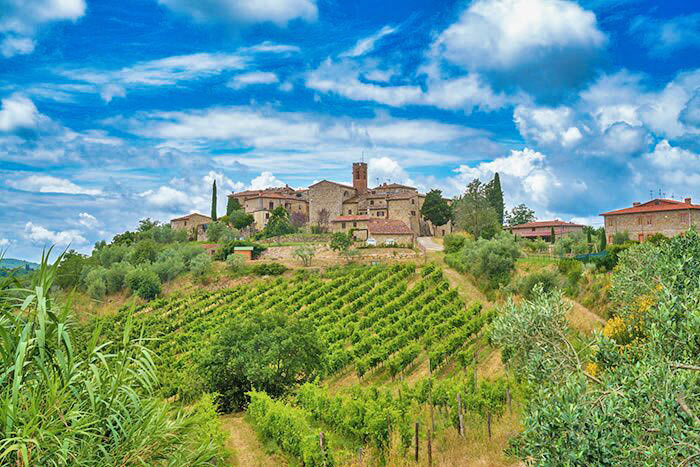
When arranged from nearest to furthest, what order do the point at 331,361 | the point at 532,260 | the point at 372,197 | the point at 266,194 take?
the point at 331,361 → the point at 532,260 → the point at 372,197 → the point at 266,194

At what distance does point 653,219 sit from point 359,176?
4327 centimetres

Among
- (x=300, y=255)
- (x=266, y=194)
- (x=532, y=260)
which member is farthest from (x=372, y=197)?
(x=532, y=260)

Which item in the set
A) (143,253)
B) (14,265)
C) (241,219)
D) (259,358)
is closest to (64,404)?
(14,265)

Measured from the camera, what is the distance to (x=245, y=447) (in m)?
15.7

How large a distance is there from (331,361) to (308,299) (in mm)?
14377

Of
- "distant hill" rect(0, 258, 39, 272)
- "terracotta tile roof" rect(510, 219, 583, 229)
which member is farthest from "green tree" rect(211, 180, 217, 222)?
"distant hill" rect(0, 258, 39, 272)

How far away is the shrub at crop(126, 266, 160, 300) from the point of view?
5006cm

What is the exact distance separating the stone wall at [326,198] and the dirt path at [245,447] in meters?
50.9

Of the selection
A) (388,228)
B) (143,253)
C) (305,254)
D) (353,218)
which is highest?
(353,218)

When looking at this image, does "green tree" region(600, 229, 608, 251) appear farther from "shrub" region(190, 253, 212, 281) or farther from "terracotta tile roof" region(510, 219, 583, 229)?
"shrub" region(190, 253, 212, 281)

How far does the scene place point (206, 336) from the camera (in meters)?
34.2

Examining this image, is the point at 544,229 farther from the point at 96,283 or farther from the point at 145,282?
the point at 96,283

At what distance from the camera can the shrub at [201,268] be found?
51625 mm

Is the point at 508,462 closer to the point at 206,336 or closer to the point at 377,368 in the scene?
the point at 377,368
